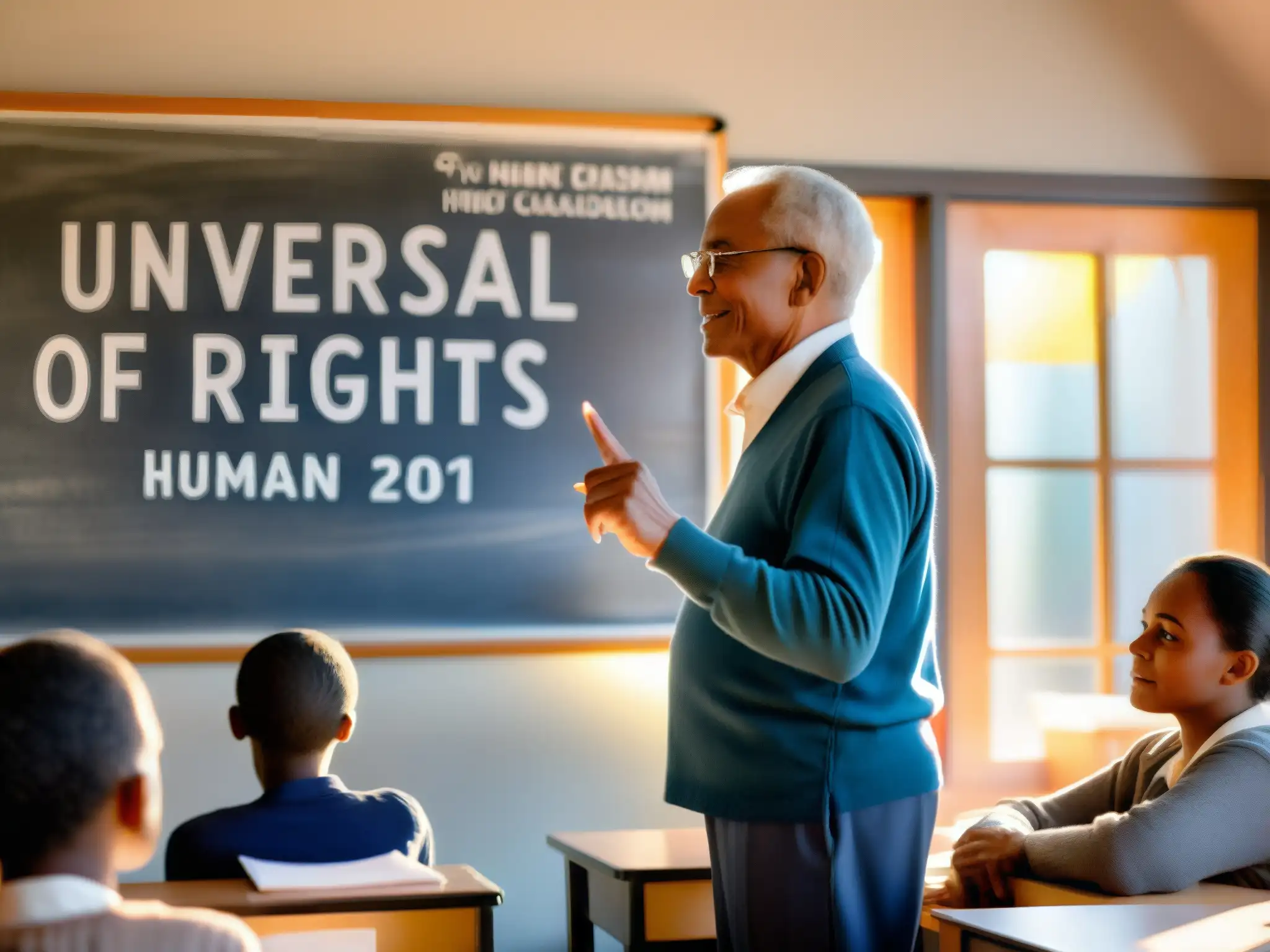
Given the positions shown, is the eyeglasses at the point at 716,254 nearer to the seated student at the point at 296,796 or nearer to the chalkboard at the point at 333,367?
the seated student at the point at 296,796

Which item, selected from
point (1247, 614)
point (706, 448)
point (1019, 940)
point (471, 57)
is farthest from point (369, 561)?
point (1019, 940)

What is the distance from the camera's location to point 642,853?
2.24 metres


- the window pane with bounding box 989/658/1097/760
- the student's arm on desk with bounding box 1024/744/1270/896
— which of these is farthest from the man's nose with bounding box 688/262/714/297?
the window pane with bounding box 989/658/1097/760

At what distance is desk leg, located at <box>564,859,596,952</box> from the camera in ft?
7.80

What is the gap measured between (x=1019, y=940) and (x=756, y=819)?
11.8 inches

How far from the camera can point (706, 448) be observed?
131 inches

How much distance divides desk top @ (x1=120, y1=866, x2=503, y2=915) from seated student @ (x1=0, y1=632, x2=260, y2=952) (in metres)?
0.55

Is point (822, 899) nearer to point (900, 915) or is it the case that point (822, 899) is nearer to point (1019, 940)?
point (900, 915)

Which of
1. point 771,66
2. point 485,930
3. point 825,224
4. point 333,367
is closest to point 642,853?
point 485,930

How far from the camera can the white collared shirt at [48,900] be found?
1.01m

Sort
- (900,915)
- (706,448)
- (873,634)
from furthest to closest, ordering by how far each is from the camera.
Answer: (706,448) → (900,915) → (873,634)

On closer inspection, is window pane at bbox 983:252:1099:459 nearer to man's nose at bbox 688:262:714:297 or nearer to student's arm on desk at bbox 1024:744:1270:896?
student's arm on desk at bbox 1024:744:1270:896

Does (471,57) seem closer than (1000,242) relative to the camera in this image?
Yes

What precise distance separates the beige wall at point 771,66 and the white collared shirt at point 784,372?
5.75 feet
